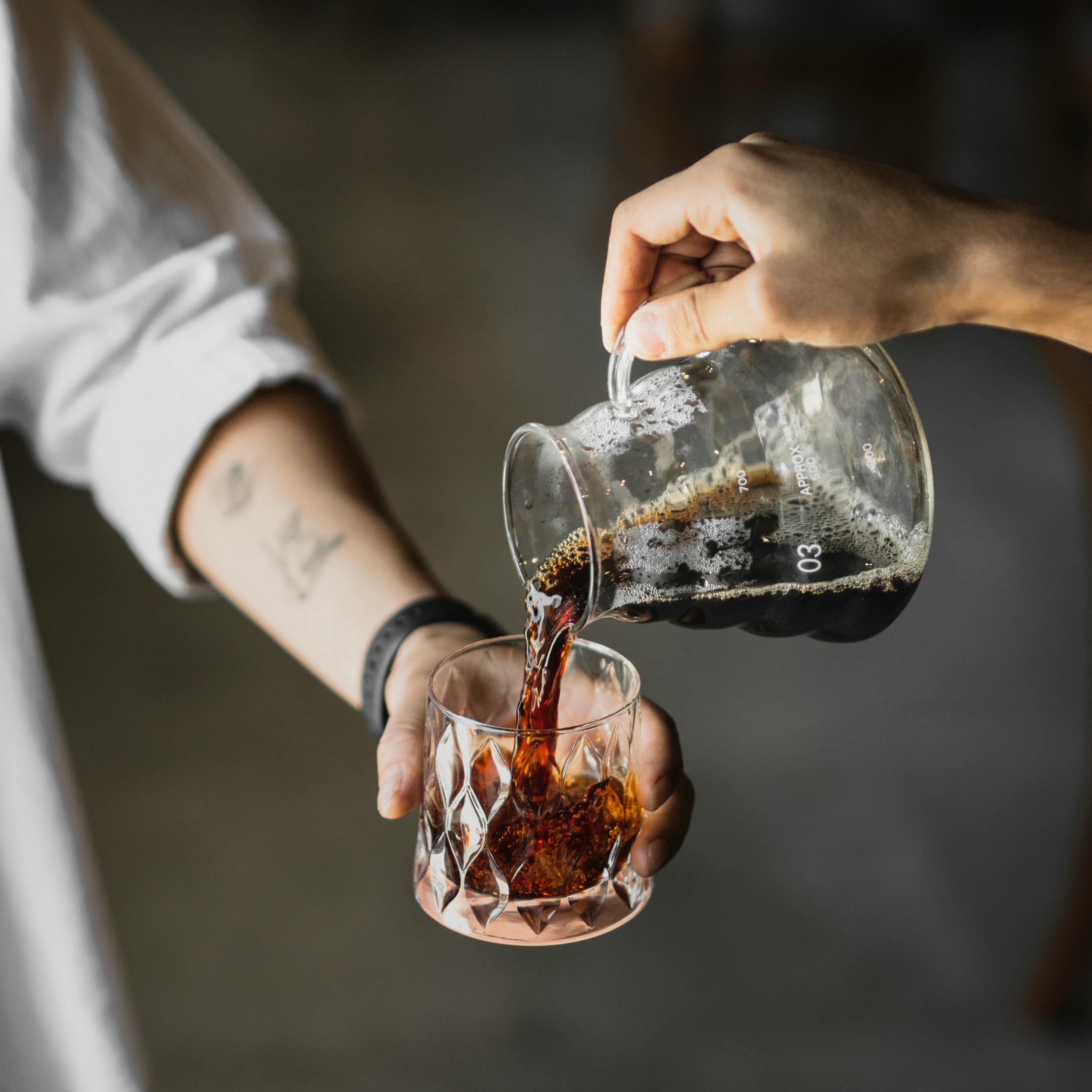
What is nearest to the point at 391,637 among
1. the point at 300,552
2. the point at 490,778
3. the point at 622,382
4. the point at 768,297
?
the point at 300,552

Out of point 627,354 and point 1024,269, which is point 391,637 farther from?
point 1024,269

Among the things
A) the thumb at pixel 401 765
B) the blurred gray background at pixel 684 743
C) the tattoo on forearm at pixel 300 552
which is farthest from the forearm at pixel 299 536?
the blurred gray background at pixel 684 743

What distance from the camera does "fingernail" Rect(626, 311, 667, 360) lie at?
711 mm

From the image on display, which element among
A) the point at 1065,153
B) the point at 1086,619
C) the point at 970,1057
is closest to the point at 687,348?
the point at 970,1057

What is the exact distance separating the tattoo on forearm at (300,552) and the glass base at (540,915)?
342 mm

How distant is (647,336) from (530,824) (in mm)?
348

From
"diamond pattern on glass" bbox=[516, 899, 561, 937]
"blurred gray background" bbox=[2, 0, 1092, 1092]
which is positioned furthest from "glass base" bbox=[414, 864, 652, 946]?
"blurred gray background" bbox=[2, 0, 1092, 1092]

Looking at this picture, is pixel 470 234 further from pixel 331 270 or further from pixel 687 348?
pixel 687 348

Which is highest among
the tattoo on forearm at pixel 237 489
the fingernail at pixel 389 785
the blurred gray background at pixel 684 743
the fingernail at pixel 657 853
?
the tattoo on forearm at pixel 237 489

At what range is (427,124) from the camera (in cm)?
564

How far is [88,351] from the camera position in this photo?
1.03m

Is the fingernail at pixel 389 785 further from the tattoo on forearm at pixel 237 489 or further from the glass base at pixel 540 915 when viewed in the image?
the tattoo on forearm at pixel 237 489

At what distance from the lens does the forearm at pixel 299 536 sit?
3.45 feet

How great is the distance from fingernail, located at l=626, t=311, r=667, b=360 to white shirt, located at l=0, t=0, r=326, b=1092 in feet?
1.44
